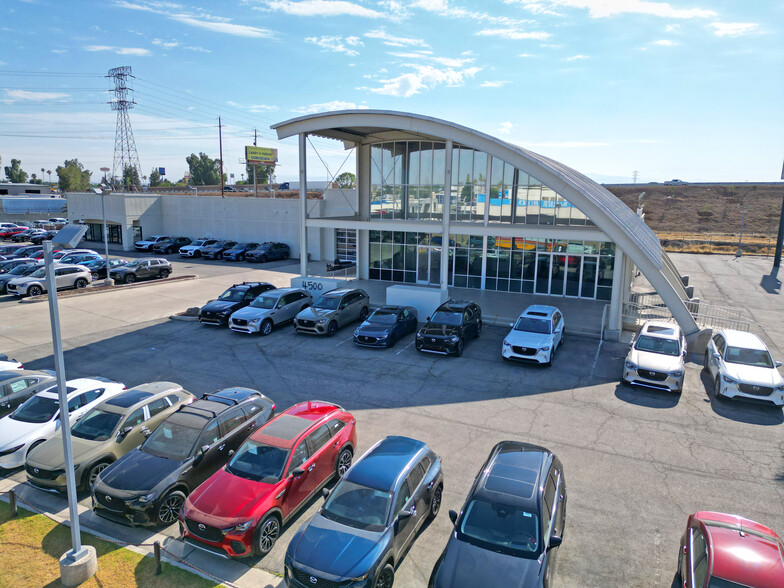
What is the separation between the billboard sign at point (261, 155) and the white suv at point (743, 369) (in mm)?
61558

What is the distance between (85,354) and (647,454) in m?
17.6

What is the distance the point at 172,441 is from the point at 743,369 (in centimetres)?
1475

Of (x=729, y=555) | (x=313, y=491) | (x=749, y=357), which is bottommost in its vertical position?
(x=313, y=491)

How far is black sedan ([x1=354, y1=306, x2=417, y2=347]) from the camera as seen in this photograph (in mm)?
18036

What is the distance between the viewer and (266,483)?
320 inches

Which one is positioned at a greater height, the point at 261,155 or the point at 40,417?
the point at 261,155

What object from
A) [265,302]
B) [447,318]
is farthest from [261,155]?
[447,318]

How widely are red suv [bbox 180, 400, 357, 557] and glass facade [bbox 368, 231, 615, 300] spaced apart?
18107mm

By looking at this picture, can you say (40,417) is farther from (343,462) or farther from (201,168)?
(201,168)

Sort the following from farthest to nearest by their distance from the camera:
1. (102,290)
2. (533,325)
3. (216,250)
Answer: (216,250) → (102,290) → (533,325)

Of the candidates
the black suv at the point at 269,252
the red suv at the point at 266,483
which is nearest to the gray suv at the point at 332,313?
the red suv at the point at 266,483

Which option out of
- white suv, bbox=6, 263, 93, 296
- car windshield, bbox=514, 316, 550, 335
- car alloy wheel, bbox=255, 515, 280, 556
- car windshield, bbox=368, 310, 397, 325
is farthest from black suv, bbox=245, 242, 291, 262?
car alloy wheel, bbox=255, 515, 280, 556

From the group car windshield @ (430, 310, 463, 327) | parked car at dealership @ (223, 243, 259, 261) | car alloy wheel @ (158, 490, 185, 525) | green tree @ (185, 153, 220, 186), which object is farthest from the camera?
green tree @ (185, 153, 220, 186)

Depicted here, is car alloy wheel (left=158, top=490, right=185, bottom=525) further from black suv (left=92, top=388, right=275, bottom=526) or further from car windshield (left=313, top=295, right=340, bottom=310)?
car windshield (left=313, top=295, right=340, bottom=310)
